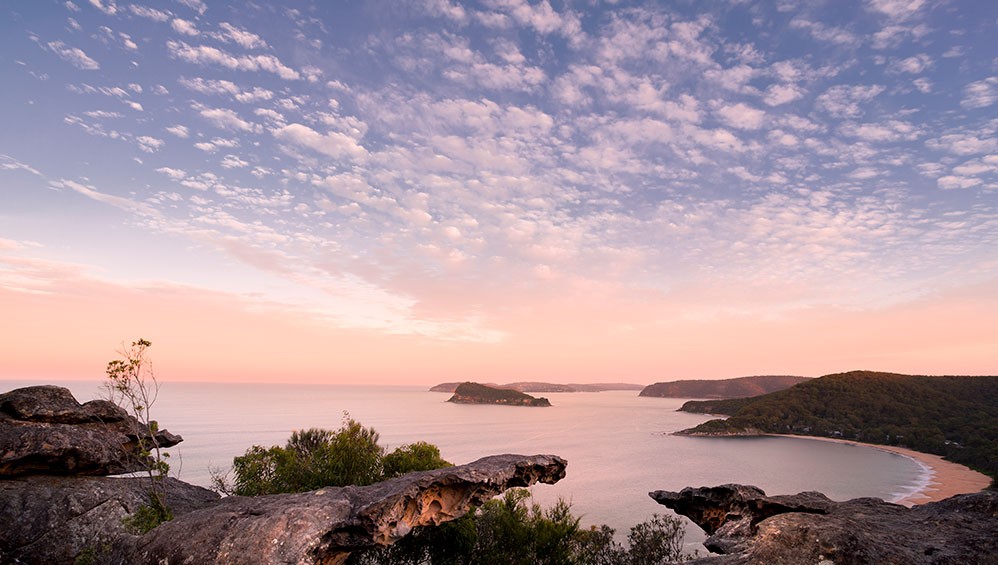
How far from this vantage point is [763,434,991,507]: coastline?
56875 mm

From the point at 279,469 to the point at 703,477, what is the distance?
68738 millimetres

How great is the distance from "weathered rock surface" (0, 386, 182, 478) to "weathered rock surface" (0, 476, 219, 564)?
390 mm

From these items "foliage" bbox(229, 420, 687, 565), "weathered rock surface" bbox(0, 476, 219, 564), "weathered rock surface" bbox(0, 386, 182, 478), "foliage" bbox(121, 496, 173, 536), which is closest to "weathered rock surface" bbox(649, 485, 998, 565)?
"foliage" bbox(229, 420, 687, 565)

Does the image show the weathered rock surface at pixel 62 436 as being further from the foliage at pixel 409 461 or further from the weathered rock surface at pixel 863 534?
the weathered rock surface at pixel 863 534

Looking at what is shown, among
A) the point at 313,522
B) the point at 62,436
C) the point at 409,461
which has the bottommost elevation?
the point at 409,461

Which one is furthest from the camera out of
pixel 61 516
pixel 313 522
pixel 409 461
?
pixel 409 461

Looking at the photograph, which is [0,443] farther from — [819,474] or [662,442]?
[662,442]

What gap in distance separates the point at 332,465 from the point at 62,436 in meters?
10.5

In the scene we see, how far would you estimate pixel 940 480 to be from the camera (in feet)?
225

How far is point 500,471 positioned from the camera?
11.6 metres

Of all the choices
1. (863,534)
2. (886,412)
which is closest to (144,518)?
(863,534)

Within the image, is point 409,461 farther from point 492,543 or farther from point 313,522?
point 313,522

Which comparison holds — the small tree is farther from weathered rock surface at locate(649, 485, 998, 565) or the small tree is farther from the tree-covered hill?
the tree-covered hill

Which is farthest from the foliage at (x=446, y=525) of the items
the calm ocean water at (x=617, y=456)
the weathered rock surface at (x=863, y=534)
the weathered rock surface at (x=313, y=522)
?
the calm ocean water at (x=617, y=456)
